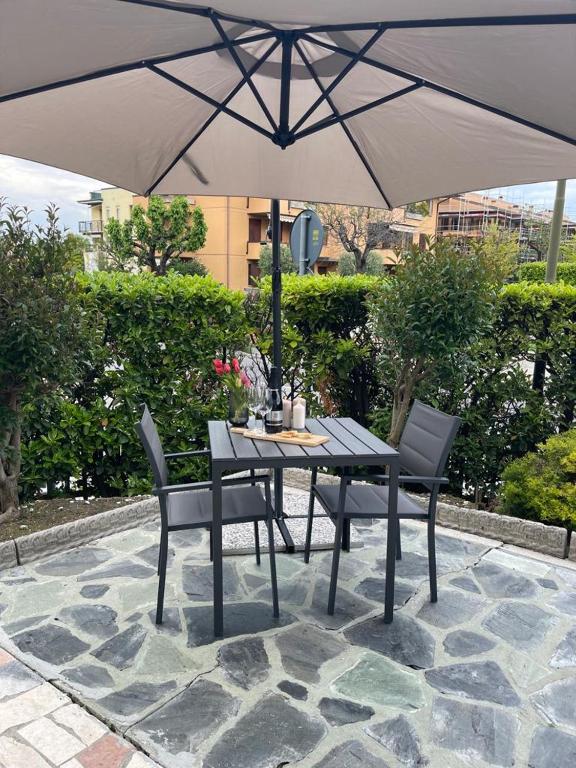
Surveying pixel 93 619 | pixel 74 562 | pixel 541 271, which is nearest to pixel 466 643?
pixel 93 619

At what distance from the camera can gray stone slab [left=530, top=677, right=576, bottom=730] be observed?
6.66 ft

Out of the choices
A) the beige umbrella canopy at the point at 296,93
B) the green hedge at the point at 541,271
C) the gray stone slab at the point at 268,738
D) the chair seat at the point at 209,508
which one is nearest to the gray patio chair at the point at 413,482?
the chair seat at the point at 209,508

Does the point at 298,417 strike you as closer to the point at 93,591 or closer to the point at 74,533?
the point at 93,591

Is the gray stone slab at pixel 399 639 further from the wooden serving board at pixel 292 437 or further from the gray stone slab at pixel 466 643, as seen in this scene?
the wooden serving board at pixel 292 437

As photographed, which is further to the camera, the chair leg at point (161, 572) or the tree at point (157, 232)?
the tree at point (157, 232)

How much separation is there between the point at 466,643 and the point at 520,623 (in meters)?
0.35

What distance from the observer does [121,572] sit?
9.84 feet

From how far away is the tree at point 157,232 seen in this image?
72.6 feet

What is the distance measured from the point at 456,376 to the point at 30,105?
3.16 metres

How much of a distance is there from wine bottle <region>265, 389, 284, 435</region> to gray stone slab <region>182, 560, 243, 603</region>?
31.8 inches

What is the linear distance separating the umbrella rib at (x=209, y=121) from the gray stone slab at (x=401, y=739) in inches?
102

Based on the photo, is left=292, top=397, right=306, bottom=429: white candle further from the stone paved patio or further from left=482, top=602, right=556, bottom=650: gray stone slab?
left=482, top=602, right=556, bottom=650: gray stone slab

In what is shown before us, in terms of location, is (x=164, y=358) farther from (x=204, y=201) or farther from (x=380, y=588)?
(x=204, y=201)

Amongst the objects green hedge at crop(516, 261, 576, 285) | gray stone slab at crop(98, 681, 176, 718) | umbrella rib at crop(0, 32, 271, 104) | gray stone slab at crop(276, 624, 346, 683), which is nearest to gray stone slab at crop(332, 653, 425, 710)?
gray stone slab at crop(276, 624, 346, 683)
